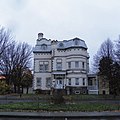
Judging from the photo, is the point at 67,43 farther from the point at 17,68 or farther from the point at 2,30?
the point at 2,30

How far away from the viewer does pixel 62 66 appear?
2210 inches

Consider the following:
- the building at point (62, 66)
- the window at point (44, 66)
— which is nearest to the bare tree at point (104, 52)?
the building at point (62, 66)

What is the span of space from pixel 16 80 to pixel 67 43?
14329 mm

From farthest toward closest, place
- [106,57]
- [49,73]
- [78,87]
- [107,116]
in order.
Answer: [49,73], [78,87], [106,57], [107,116]

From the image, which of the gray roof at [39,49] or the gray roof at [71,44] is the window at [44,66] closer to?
the gray roof at [39,49]

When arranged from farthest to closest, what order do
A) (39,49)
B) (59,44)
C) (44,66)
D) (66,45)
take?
(39,49) < (44,66) < (59,44) < (66,45)

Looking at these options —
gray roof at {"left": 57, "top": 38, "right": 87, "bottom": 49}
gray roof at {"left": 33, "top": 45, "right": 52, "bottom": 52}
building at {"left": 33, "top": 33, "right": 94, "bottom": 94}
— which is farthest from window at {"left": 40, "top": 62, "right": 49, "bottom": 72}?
gray roof at {"left": 57, "top": 38, "right": 87, "bottom": 49}

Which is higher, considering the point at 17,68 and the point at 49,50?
the point at 49,50

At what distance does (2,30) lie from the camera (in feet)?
150

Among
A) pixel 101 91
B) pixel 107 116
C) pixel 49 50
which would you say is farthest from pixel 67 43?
pixel 107 116

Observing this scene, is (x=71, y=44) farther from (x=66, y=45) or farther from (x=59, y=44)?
(x=59, y=44)

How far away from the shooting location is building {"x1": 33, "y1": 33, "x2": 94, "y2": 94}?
53812 millimetres

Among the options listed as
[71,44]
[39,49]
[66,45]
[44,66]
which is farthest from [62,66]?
[39,49]

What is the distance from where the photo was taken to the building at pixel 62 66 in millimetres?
53812
